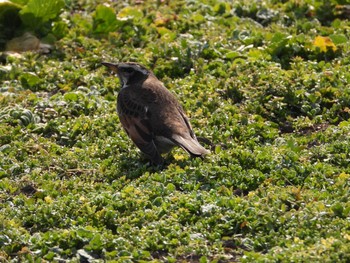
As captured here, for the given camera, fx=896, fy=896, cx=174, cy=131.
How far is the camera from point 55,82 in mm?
12562

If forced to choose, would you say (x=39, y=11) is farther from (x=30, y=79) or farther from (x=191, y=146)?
(x=191, y=146)

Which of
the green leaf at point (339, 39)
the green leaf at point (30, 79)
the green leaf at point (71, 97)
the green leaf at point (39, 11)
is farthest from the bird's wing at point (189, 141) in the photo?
Answer: the green leaf at point (39, 11)

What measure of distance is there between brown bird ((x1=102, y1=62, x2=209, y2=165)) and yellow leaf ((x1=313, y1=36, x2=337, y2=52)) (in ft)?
9.09

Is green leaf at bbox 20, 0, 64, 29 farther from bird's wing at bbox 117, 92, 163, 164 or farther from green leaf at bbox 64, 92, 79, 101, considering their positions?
bird's wing at bbox 117, 92, 163, 164

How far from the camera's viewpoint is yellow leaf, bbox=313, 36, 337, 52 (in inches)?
501

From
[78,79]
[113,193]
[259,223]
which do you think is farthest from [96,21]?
[259,223]

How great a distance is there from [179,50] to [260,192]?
14.3 feet

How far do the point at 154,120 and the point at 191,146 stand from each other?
722 mm

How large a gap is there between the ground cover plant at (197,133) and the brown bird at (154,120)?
0.20 m

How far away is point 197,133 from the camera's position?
10828 mm

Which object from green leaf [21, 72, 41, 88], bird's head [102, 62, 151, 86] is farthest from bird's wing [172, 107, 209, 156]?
green leaf [21, 72, 41, 88]

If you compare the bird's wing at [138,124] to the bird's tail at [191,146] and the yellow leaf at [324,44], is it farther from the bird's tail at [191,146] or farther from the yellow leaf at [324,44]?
the yellow leaf at [324,44]

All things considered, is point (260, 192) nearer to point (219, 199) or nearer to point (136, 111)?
point (219, 199)

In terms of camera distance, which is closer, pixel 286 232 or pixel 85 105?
pixel 286 232
